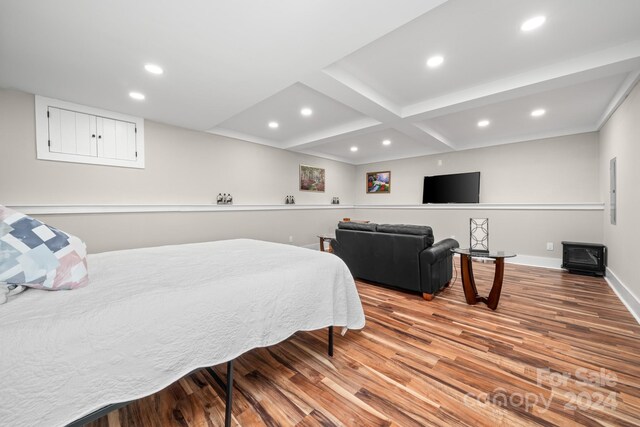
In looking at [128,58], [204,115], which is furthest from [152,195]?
A: [128,58]

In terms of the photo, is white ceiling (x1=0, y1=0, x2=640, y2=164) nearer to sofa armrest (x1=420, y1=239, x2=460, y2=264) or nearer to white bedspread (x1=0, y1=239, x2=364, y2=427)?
white bedspread (x1=0, y1=239, x2=364, y2=427)

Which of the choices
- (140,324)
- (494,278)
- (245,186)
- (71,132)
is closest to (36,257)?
(140,324)

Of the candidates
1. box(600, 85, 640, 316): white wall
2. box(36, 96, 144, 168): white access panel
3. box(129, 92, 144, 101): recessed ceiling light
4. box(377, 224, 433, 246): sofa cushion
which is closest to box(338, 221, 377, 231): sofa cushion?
box(377, 224, 433, 246): sofa cushion

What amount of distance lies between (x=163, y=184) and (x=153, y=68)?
201 centimetres

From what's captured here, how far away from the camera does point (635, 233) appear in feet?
8.43

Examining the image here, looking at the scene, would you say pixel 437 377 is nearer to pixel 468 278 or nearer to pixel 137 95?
pixel 468 278

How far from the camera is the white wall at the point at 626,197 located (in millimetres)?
2557

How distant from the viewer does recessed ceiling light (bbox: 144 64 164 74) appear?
7.54ft

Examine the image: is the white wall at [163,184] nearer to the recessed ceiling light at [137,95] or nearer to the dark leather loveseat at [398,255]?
the recessed ceiling light at [137,95]

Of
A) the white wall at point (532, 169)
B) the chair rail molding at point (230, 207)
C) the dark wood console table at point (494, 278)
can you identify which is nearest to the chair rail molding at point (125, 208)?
the chair rail molding at point (230, 207)

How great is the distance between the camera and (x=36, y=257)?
1.07m

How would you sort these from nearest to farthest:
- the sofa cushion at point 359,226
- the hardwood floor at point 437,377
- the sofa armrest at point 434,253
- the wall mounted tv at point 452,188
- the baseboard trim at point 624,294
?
the hardwood floor at point 437,377 → the baseboard trim at point 624,294 → the sofa armrest at point 434,253 → the sofa cushion at point 359,226 → the wall mounted tv at point 452,188

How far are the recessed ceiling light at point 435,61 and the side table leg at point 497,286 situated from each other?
208 centimetres

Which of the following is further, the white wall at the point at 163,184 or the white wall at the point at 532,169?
the white wall at the point at 532,169
